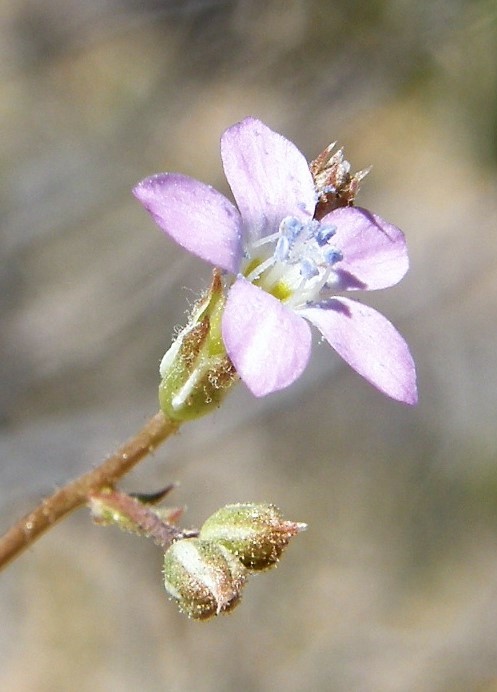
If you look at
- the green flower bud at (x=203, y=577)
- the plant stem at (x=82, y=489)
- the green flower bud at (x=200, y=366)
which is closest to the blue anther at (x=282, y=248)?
the green flower bud at (x=200, y=366)

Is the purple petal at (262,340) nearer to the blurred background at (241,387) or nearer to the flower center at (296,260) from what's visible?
the flower center at (296,260)

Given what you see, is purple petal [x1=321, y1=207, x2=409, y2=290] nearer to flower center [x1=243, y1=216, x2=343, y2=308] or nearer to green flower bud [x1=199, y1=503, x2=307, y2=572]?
flower center [x1=243, y1=216, x2=343, y2=308]

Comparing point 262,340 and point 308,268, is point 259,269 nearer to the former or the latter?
point 308,268

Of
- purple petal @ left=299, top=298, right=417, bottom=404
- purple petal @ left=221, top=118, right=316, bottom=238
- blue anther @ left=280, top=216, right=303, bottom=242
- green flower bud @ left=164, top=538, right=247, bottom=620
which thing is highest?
purple petal @ left=221, top=118, right=316, bottom=238

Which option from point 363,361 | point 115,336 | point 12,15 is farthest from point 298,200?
point 12,15

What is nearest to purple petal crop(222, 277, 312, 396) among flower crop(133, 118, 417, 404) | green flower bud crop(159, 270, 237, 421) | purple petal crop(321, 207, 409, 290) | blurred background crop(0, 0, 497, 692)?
flower crop(133, 118, 417, 404)

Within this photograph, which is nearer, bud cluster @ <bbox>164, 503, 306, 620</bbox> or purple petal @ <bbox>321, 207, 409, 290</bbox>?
bud cluster @ <bbox>164, 503, 306, 620</bbox>
